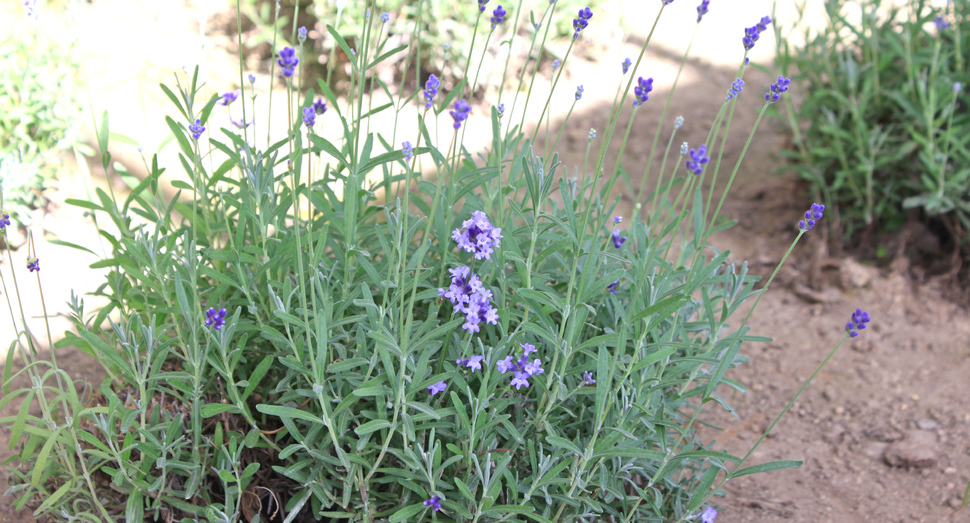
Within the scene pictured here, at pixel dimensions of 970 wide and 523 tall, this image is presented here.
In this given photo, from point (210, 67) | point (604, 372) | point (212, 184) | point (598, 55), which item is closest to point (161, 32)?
point (210, 67)

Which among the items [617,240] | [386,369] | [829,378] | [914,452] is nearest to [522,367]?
[386,369]

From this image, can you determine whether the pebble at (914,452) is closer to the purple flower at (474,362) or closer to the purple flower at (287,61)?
the purple flower at (474,362)

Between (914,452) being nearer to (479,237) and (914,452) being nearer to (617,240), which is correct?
(617,240)

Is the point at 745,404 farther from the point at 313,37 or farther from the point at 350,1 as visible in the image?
the point at 313,37

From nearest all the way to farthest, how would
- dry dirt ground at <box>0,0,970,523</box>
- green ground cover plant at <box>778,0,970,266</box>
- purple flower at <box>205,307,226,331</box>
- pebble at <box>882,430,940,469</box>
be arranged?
purple flower at <box>205,307,226,331</box> → dry dirt ground at <box>0,0,970,523</box> → pebble at <box>882,430,940,469</box> → green ground cover plant at <box>778,0,970,266</box>

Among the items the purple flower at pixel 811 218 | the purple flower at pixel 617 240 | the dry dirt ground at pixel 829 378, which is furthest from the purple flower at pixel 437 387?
the dry dirt ground at pixel 829 378

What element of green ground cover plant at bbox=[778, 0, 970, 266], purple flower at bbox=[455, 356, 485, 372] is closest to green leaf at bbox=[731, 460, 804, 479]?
purple flower at bbox=[455, 356, 485, 372]

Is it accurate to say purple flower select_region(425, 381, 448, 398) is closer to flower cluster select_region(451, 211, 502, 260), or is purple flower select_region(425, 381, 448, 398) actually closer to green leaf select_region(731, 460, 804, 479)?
flower cluster select_region(451, 211, 502, 260)
